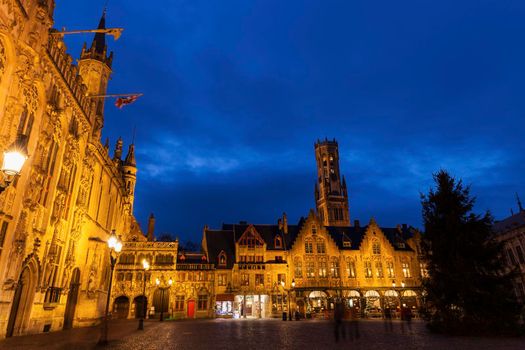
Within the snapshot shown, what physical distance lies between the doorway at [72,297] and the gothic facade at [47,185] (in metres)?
0.08

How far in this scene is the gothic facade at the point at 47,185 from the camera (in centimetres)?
1730

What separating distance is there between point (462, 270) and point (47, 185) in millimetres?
26201

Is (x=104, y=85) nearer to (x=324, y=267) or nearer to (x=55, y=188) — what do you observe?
(x=55, y=188)

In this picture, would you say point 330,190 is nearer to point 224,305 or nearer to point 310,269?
point 310,269

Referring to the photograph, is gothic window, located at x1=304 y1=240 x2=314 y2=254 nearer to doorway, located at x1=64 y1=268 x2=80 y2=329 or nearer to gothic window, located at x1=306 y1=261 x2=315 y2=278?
gothic window, located at x1=306 y1=261 x2=315 y2=278

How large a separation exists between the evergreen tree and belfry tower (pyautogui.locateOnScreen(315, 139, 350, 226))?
73219 mm

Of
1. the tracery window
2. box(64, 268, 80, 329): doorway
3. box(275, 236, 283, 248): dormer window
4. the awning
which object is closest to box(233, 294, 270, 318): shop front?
the awning

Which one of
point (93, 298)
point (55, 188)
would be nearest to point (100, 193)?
point (93, 298)

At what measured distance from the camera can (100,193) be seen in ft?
117

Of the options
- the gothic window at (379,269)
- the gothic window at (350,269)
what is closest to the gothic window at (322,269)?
the gothic window at (350,269)

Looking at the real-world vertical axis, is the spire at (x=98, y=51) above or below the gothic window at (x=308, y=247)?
above

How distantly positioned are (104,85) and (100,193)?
11.9 metres

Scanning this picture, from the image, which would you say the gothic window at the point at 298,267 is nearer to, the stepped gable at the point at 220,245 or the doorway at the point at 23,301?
the stepped gable at the point at 220,245

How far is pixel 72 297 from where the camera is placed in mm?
28812
